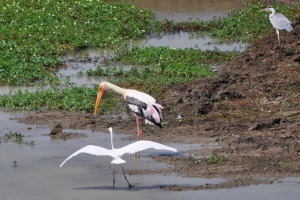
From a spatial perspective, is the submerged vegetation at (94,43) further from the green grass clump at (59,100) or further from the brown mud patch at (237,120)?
the brown mud patch at (237,120)

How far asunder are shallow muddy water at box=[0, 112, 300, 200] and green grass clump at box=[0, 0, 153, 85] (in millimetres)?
4981

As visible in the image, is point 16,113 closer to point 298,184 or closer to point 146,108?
point 146,108

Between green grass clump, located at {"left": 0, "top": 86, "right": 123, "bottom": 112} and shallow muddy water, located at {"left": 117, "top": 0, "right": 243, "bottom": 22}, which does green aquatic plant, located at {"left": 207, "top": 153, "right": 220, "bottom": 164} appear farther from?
shallow muddy water, located at {"left": 117, "top": 0, "right": 243, "bottom": 22}

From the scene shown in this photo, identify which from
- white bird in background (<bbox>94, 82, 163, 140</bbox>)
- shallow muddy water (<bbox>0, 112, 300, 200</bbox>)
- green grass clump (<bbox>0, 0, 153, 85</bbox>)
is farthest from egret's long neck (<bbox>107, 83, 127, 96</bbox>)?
green grass clump (<bbox>0, 0, 153, 85</bbox>)

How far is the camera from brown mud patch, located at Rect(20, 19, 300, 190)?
11.8 metres

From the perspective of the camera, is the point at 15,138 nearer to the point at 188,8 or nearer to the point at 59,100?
the point at 59,100

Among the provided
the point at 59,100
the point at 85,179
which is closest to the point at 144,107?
the point at 85,179

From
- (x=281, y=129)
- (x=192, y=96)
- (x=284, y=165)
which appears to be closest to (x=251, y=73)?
(x=192, y=96)

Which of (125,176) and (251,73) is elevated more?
(251,73)

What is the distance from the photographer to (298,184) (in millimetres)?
10922

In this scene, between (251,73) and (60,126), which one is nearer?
(60,126)

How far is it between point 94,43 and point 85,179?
1090 centimetres

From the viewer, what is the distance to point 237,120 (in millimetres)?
Answer: 14406

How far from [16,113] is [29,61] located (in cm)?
425
